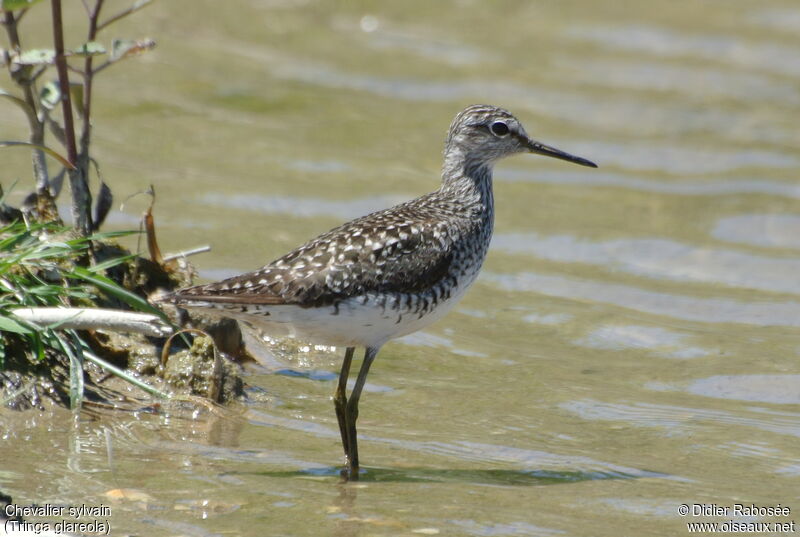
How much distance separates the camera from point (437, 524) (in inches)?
212

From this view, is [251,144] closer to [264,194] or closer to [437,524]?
[264,194]

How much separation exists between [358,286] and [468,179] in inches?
67.0

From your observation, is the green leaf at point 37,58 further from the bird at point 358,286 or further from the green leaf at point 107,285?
the bird at point 358,286

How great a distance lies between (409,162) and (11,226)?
19.8 ft

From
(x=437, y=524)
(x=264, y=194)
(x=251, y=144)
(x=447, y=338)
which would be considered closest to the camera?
(x=437, y=524)

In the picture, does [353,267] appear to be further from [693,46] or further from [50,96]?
[693,46]

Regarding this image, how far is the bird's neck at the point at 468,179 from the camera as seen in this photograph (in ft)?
24.7

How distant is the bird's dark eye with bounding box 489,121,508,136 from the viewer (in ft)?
25.7

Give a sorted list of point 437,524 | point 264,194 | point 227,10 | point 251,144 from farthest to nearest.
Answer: point 227,10 → point 251,144 → point 264,194 → point 437,524

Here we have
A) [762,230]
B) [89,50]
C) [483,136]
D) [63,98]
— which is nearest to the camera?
[89,50]

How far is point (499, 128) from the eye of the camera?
7852mm

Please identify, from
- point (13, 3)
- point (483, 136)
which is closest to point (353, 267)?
point (483, 136)

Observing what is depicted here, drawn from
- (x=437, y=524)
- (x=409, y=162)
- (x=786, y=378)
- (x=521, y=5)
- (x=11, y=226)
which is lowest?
(x=437, y=524)

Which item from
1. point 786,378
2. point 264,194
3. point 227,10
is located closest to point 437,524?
point 786,378
